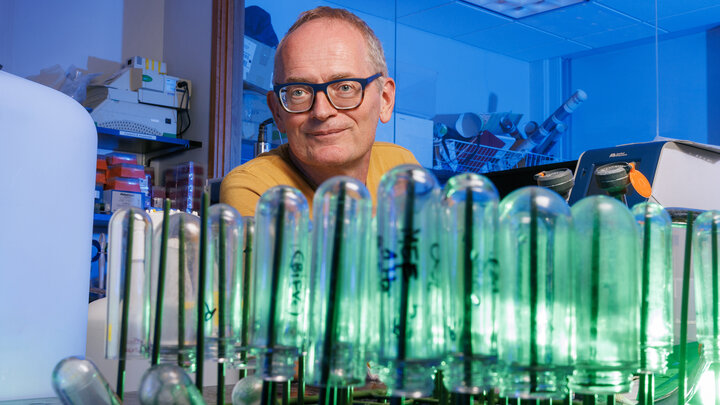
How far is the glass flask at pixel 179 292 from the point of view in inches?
16.5


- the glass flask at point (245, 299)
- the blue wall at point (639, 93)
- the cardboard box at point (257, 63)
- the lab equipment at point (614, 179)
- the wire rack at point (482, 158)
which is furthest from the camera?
the cardboard box at point (257, 63)

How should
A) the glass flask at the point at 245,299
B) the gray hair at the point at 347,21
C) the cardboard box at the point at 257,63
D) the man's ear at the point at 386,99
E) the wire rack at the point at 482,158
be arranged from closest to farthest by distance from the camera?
the glass flask at the point at 245,299 < the gray hair at the point at 347,21 < the man's ear at the point at 386,99 < the wire rack at the point at 482,158 < the cardboard box at the point at 257,63

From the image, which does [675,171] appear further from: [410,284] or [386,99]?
[410,284]

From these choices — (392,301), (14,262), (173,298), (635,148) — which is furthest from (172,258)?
(635,148)

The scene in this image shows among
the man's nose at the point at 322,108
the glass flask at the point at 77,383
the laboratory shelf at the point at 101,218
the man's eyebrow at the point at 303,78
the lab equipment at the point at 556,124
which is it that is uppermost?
the lab equipment at the point at 556,124

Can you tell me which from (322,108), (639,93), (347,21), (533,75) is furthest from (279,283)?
(533,75)

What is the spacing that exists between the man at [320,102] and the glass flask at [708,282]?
Answer: 684 mm

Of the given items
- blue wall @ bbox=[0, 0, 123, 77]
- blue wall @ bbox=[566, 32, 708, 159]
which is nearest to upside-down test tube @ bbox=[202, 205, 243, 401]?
blue wall @ bbox=[566, 32, 708, 159]

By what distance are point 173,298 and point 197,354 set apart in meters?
0.05

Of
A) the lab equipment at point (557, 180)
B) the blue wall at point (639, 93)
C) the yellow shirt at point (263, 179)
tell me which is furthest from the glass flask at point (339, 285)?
the blue wall at point (639, 93)

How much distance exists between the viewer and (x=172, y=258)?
44 centimetres

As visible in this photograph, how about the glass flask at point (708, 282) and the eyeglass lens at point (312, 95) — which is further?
the eyeglass lens at point (312, 95)

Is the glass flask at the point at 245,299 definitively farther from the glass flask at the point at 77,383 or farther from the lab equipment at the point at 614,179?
the lab equipment at the point at 614,179

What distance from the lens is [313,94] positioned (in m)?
1.05
